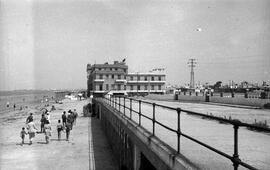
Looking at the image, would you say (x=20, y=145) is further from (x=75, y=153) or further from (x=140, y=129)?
(x=140, y=129)

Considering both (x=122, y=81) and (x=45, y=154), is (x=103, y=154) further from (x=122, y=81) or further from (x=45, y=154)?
(x=122, y=81)

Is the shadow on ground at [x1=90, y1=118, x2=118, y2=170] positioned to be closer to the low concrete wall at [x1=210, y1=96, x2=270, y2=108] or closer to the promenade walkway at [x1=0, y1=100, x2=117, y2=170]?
the promenade walkway at [x1=0, y1=100, x2=117, y2=170]

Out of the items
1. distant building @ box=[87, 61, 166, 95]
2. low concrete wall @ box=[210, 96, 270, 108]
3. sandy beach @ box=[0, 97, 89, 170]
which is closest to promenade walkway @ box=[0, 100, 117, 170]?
sandy beach @ box=[0, 97, 89, 170]

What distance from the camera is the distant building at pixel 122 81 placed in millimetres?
84250

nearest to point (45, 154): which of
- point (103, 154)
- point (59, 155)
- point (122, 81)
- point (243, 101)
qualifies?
point (59, 155)

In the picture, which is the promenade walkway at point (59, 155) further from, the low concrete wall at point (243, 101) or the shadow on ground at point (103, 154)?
the low concrete wall at point (243, 101)

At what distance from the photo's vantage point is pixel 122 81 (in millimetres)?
86125

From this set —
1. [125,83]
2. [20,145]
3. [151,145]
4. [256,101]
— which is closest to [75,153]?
[20,145]

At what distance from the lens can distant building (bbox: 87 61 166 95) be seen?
84.2 m

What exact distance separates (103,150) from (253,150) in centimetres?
1263

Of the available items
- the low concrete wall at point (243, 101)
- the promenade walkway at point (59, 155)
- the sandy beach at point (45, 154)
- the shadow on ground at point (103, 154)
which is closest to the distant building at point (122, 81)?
the low concrete wall at point (243, 101)

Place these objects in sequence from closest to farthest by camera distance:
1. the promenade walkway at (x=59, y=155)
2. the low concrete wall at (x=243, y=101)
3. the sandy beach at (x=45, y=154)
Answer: the promenade walkway at (x=59, y=155)
the sandy beach at (x=45, y=154)
the low concrete wall at (x=243, y=101)

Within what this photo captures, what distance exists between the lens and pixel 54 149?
662 inches

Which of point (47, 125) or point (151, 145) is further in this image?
point (47, 125)
